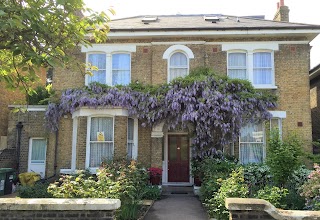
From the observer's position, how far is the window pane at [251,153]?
14438 millimetres

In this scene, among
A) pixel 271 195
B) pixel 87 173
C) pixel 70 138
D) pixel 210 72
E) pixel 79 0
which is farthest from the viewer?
pixel 70 138

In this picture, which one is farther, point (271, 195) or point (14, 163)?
point (14, 163)

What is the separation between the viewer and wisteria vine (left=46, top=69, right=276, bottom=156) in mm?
13219

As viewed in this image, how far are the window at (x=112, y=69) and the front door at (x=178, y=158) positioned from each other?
3.67 meters

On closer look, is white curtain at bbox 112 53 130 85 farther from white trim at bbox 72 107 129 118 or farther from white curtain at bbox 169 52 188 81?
white curtain at bbox 169 52 188 81

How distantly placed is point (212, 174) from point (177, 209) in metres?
1.59

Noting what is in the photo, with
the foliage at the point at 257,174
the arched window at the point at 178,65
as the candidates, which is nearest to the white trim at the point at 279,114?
the foliage at the point at 257,174

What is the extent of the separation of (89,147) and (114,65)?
4.04 m

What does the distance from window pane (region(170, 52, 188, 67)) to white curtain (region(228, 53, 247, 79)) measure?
2101 mm

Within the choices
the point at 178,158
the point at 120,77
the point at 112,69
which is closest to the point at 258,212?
the point at 178,158

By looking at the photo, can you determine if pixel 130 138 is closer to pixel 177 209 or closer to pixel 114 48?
pixel 114 48

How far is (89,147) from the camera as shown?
14305 millimetres

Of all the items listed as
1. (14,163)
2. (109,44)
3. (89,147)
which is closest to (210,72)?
(109,44)

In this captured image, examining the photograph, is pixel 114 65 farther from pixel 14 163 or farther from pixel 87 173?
pixel 14 163
